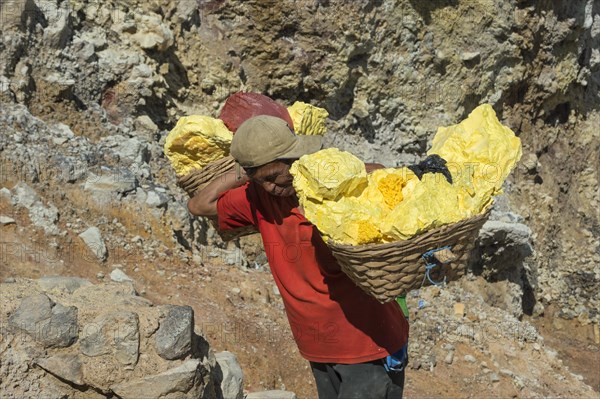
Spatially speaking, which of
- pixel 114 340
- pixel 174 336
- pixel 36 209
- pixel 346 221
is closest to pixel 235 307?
pixel 36 209

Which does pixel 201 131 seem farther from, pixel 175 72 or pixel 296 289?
pixel 175 72

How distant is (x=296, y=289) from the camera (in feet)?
8.95

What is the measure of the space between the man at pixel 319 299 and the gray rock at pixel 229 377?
3.85 feet

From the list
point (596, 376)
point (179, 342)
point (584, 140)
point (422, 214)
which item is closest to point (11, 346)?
point (179, 342)

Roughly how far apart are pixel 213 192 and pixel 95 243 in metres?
2.26

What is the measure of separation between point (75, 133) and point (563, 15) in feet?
19.0

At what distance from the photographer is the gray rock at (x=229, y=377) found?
3912 millimetres

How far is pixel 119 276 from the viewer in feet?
16.1

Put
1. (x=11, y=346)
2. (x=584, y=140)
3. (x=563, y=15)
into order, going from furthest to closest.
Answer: (x=584, y=140), (x=563, y=15), (x=11, y=346)

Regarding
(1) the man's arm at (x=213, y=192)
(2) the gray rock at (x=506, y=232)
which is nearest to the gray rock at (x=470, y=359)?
(2) the gray rock at (x=506, y=232)

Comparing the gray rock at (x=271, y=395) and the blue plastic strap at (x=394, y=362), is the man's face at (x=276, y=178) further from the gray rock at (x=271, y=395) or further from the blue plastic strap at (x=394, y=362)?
the gray rock at (x=271, y=395)

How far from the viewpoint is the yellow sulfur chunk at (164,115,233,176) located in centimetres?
316

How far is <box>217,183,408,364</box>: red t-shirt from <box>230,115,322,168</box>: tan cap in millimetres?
207

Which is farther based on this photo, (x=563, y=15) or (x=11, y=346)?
(x=563, y=15)
